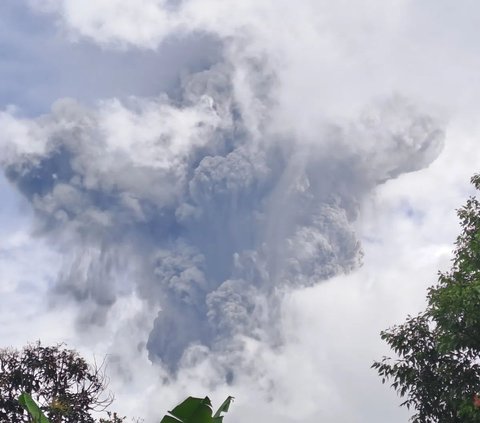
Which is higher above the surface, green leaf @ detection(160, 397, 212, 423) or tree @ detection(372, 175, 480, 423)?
tree @ detection(372, 175, 480, 423)

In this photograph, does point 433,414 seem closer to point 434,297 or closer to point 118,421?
point 434,297

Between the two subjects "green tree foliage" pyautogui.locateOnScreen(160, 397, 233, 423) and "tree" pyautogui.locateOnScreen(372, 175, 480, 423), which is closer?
"green tree foliage" pyautogui.locateOnScreen(160, 397, 233, 423)

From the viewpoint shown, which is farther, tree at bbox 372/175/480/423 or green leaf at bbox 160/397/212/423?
tree at bbox 372/175/480/423

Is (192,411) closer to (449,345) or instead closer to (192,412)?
(192,412)

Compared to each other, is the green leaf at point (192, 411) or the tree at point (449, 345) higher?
the tree at point (449, 345)

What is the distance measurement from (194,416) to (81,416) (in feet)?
65.2

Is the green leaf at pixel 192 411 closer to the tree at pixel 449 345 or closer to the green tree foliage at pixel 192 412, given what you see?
the green tree foliage at pixel 192 412

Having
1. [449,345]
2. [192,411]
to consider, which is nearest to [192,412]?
[192,411]

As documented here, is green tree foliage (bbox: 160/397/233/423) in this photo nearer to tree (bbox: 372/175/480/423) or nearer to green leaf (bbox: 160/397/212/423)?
green leaf (bbox: 160/397/212/423)

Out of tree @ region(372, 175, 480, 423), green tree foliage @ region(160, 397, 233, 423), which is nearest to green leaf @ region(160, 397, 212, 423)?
green tree foliage @ region(160, 397, 233, 423)

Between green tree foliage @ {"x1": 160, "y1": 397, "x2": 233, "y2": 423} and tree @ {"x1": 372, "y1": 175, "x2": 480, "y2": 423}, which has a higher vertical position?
tree @ {"x1": 372, "y1": 175, "x2": 480, "y2": 423}

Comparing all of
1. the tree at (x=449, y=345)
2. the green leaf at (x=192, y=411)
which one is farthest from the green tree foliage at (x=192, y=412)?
the tree at (x=449, y=345)

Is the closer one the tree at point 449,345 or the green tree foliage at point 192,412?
the green tree foliage at point 192,412

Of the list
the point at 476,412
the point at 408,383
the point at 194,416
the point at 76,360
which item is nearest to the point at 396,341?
the point at 408,383
